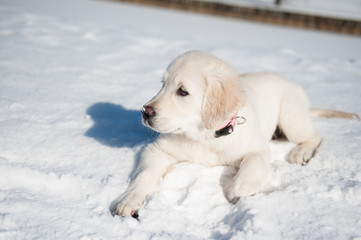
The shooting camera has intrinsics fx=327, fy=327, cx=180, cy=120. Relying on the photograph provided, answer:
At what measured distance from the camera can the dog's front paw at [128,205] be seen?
2.03 metres

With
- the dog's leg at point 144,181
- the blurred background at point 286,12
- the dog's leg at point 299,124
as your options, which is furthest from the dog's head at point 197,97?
the blurred background at point 286,12

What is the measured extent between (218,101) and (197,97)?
6.0 inches

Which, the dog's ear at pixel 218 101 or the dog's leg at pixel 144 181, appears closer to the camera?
the dog's leg at pixel 144 181

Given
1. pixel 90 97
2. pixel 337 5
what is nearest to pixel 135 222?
pixel 90 97

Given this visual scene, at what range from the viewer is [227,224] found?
2.02 m

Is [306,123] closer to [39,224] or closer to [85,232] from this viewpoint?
[85,232]

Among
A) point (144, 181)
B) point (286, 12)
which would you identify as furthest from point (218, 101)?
point (286, 12)

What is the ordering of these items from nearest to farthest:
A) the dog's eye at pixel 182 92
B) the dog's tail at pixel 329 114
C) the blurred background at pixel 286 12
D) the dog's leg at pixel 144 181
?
the dog's leg at pixel 144 181 → the dog's eye at pixel 182 92 → the dog's tail at pixel 329 114 → the blurred background at pixel 286 12

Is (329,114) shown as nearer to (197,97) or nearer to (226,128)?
(226,128)

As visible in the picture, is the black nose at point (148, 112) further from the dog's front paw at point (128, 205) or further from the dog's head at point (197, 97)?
the dog's front paw at point (128, 205)

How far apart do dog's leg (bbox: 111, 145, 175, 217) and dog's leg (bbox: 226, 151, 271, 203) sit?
0.52 meters

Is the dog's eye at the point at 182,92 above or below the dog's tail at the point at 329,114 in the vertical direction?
above

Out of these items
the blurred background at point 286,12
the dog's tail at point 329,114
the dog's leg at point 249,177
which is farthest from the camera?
the blurred background at point 286,12

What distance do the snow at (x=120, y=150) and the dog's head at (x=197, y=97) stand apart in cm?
42
